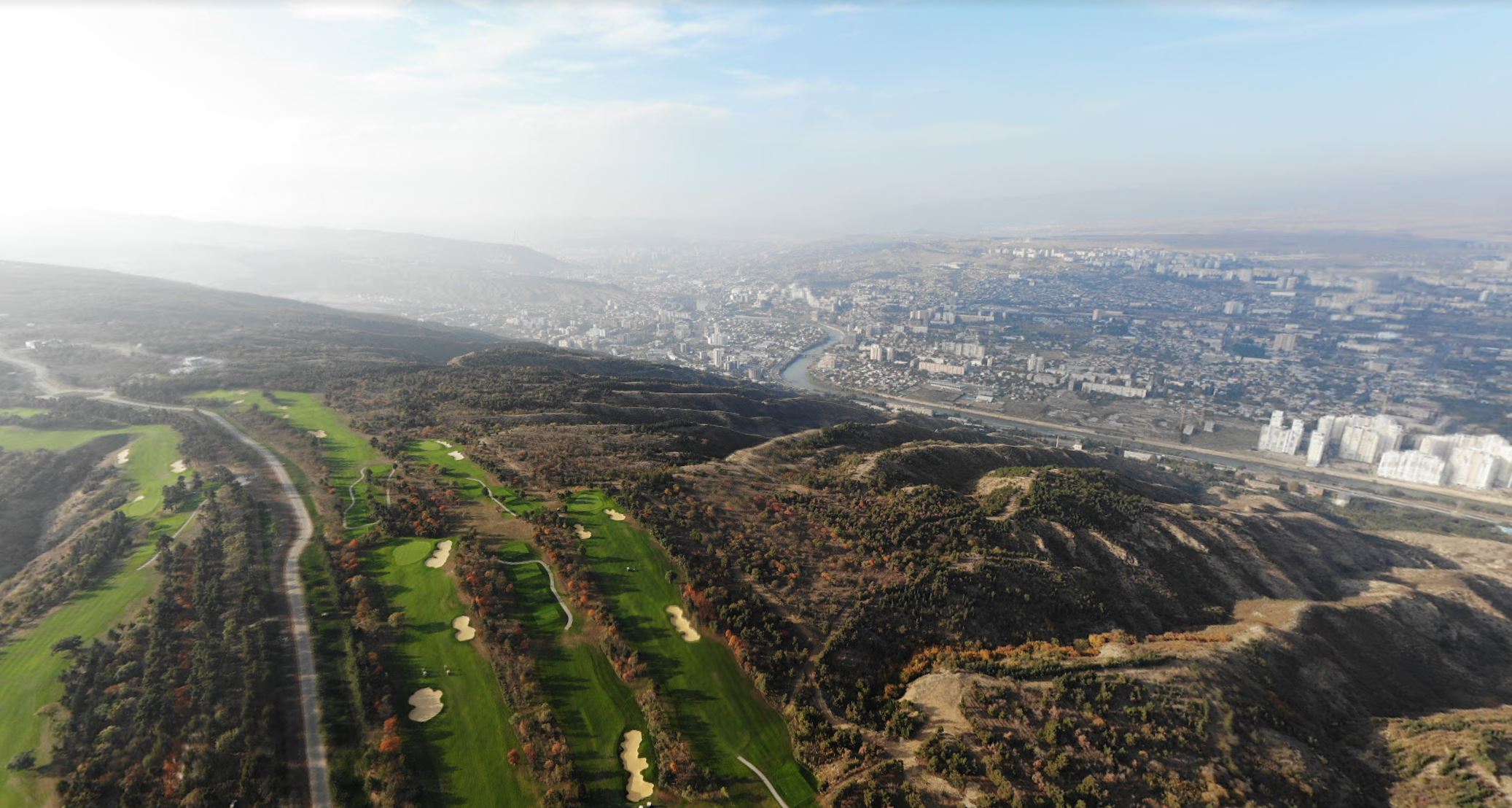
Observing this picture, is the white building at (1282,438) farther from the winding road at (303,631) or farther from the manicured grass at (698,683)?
the winding road at (303,631)

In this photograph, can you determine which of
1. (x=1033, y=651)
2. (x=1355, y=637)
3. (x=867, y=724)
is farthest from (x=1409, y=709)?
(x=867, y=724)

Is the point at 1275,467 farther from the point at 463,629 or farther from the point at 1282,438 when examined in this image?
the point at 463,629

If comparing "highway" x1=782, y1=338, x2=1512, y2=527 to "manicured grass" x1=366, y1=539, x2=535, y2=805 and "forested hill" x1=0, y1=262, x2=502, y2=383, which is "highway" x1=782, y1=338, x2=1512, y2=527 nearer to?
"forested hill" x1=0, y1=262, x2=502, y2=383

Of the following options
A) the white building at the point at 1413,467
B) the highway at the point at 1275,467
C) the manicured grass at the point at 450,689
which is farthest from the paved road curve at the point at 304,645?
the white building at the point at 1413,467

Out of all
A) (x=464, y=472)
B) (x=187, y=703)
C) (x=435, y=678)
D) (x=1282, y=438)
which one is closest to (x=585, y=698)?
(x=435, y=678)

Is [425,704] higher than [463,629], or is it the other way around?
[463,629]

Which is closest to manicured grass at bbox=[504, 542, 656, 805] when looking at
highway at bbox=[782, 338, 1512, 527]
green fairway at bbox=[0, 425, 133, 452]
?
green fairway at bbox=[0, 425, 133, 452]
